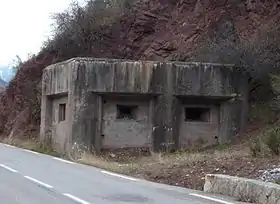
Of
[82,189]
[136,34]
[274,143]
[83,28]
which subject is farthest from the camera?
[83,28]

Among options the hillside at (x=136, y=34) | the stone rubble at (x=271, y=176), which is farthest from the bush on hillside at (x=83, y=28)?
the stone rubble at (x=271, y=176)

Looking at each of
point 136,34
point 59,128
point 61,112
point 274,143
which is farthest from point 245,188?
point 136,34

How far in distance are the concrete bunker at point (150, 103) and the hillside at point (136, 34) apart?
223 cm

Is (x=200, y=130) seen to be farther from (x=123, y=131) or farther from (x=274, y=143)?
(x=274, y=143)

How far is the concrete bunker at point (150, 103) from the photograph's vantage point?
25.5 metres

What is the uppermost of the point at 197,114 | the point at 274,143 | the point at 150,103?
the point at 150,103

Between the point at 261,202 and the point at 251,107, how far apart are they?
15.5 meters

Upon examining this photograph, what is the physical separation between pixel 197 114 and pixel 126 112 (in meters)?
3.30

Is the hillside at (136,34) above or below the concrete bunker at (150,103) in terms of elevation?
above

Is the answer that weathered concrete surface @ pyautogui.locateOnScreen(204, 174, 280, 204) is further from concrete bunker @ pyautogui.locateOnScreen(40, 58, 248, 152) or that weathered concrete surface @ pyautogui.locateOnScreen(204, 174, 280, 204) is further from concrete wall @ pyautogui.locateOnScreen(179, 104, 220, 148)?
concrete wall @ pyautogui.locateOnScreen(179, 104, 220, 148)

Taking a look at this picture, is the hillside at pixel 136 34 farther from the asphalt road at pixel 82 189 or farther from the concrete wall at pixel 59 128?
the asphalt road at pixel 82 189

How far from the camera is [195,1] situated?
1442 inches

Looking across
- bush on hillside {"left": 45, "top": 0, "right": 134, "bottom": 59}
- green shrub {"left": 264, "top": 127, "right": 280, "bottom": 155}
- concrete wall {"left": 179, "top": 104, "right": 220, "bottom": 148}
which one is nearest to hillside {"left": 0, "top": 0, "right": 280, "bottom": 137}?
bush on hillside {"left": 45, "top": 0, "right": 134, "bottom": 59}

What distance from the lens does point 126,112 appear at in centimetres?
2670
